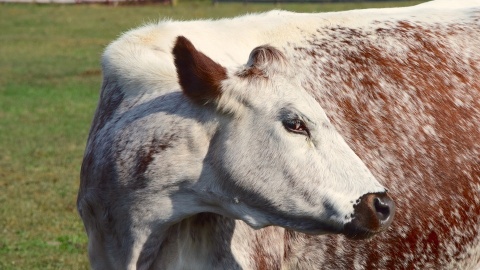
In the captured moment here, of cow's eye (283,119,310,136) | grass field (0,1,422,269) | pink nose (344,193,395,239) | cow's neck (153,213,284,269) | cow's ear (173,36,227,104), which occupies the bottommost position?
grass field (0,1,422,269)

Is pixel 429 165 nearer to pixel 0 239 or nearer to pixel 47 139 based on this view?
pixel 0 239

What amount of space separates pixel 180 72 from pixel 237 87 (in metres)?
0.26

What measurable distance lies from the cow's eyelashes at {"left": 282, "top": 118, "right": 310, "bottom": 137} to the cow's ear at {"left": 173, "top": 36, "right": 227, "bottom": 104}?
0.32 meters

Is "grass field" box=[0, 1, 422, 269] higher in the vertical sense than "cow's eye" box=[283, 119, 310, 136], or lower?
lower

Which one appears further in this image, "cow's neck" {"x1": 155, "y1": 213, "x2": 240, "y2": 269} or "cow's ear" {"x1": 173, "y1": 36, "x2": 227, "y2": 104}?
"cow's neck" {"x1": 155, "y1": 213, "x2": 240, "y2": 269}

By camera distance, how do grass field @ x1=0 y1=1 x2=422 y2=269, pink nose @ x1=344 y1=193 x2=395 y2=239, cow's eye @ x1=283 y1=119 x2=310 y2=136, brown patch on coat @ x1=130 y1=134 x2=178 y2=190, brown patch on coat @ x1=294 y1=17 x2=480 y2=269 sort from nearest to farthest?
pink nose @ x1=344 y1=193 x2=395 y2=239 → cow's eye @ x1=283 y1=119 x2=310 y2=136 → brown patch on coat @ x1=130 y1=134 x2=178 y2=190 → brown patch on coat @ x1=294 y1=17 x2=480 y2=269 → grass field @ x1=0 y1=1 x2=422 y2=269

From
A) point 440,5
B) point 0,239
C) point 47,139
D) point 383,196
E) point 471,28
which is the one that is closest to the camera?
point 383,196

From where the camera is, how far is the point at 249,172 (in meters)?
4.36

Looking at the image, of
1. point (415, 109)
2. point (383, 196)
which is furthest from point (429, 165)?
point (383, 196)

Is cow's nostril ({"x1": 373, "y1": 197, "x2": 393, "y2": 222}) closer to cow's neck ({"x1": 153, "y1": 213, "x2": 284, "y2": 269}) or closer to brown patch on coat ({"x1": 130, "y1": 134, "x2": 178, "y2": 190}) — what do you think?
cow's neck ({"x1": 153, "y1": 213, "x2": 284, "y2": 269})

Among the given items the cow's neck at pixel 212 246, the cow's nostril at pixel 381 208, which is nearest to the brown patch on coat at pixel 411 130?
the cow's neck at pixel 212 246

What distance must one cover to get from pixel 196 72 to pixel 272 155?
0.48 m

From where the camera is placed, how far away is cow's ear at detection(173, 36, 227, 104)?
434cm

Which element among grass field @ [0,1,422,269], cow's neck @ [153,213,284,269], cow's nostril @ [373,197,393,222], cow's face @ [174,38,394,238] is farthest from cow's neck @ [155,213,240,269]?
grass field @ [0,1,422,269]
